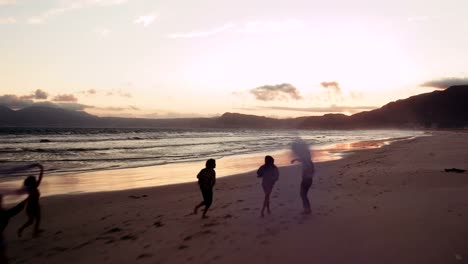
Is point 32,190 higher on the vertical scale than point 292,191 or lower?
higher

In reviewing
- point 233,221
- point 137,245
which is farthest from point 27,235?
point 233,221

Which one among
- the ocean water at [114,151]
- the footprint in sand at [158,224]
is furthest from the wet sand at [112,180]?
the footprint in sand at [158,224]

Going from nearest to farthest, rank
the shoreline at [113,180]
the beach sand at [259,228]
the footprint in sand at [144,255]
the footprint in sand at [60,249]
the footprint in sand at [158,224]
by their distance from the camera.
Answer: the beach sand at [259,228]
the footprint in sand at [144,255]
the footprint in sand at [60,249]
the footprint in sand at [158,224]
the shoreline at [113,180]

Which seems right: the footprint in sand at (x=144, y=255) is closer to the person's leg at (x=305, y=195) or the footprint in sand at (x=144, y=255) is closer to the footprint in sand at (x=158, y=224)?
the footprint in sand at (x=158, y=224)

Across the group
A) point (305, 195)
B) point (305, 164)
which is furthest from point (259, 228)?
point (305, 164)

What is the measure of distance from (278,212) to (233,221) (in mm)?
1358

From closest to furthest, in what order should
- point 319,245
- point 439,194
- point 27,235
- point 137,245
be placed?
point 319,245 < point 137,245 < point 27,235 < point 439,194

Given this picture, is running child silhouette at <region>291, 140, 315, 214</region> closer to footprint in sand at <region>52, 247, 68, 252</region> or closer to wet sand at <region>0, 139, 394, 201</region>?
footprint in sand at <region>52, 247, 68, 252</region>

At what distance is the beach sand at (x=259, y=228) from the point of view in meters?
6.30

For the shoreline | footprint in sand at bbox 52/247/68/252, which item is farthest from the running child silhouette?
the shoreline

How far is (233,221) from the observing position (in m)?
8.62

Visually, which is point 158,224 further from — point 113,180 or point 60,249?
point 113,180

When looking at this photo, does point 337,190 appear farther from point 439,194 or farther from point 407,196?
point 439,194

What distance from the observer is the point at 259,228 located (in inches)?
311
